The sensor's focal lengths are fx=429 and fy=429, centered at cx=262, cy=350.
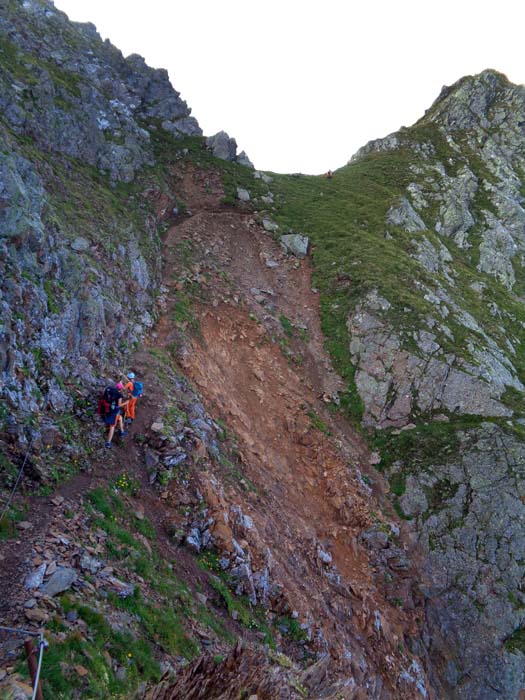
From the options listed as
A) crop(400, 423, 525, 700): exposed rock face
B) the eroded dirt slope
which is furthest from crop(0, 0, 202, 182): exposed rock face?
crop(400, 423, 525, 700): exposed rock face

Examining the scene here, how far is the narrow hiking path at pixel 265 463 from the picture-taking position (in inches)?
521

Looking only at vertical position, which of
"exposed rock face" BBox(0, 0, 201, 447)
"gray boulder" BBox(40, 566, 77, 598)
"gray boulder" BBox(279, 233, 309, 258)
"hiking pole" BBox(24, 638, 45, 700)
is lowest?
"gray boulder" BBox(40, 566, 77, 598)

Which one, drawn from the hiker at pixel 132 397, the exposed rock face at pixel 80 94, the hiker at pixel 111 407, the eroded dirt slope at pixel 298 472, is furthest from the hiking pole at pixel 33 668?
the exposed rock face at pixel 80 94

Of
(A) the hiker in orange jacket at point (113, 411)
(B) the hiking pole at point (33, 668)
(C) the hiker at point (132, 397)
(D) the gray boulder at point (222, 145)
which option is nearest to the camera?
(B) the hiking pole at point (33, 668)

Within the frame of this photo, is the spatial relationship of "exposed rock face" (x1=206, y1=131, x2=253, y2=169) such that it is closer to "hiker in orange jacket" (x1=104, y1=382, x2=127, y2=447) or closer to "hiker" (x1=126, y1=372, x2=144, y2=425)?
"hiker" (x1=126, y1=372, x2=144, y2=425)

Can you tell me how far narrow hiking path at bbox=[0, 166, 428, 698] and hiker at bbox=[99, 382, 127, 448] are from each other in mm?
480

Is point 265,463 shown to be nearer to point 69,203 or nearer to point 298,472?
point 298,472

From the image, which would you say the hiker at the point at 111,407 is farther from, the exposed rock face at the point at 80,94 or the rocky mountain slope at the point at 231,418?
the exposed rock face at the point at 80,94

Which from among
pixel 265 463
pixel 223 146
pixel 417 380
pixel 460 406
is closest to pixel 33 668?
A: pixel 265 463

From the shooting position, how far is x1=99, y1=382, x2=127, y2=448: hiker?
44.8 feet

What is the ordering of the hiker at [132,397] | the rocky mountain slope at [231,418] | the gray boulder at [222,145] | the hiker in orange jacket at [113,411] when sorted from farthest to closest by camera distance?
the gray boulder at [222,145], the hiker at [132,397], the hiker in orange jacket at [113,411], the rocky mountain slope at [231,418]

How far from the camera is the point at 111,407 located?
45.1 ft

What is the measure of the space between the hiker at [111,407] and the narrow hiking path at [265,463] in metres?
0.48

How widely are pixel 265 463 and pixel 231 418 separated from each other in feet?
8.88
